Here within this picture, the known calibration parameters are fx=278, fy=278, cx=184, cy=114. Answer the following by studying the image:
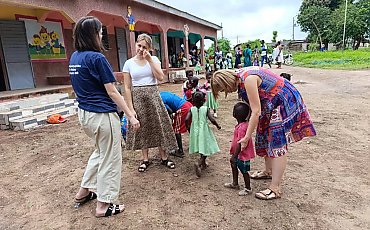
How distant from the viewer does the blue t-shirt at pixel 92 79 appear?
2145mm

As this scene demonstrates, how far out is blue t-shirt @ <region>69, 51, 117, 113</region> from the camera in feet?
7.04

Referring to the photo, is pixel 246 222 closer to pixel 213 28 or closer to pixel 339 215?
pixel 339 215

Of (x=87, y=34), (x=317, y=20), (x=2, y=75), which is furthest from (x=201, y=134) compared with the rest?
(x=317, y=20)

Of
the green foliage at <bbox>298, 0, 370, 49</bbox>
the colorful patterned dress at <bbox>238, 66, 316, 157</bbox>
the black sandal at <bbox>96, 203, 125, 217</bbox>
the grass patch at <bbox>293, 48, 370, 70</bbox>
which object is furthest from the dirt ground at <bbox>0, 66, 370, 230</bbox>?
the green foliage at <bbox>298, 0, 370, 49</bbox>

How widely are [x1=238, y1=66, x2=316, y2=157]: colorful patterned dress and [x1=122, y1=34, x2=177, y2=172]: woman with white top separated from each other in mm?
1049

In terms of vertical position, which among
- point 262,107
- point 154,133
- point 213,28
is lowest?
point 154,133

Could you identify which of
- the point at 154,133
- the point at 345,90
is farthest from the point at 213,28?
the point at 154,133

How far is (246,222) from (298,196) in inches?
27.1

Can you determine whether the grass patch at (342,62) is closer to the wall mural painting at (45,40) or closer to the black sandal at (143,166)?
the wall mural painting at (45,40)

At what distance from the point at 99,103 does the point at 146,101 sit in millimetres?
926

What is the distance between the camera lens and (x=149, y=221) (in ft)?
7.60

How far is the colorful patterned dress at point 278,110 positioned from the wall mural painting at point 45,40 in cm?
819

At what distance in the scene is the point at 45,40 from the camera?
348 inches

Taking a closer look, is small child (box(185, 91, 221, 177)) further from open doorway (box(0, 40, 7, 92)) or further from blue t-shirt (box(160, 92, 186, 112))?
open doorway (box(0, 40, 7, 92))
